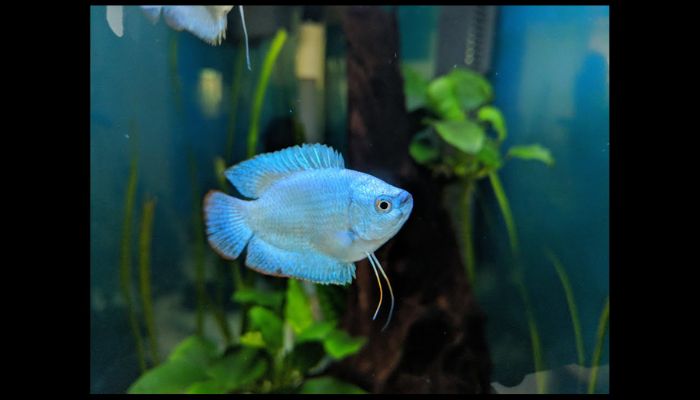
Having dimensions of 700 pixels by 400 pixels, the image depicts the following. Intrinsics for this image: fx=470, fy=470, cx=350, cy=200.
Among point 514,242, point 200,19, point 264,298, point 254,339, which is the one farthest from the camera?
point 514,242

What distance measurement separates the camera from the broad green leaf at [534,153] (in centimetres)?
208

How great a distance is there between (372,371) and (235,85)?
1.17 m

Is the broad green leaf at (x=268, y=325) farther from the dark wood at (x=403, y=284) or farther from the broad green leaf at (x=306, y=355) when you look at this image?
the dark wood at (x=403, y=284)

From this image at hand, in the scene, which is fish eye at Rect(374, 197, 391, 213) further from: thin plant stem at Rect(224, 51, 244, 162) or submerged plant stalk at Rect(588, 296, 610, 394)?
submerged plant stalk at Rect(588, 296, 610, 394)

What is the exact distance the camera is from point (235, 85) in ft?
5.72

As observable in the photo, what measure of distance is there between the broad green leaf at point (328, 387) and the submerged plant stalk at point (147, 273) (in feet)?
2.33

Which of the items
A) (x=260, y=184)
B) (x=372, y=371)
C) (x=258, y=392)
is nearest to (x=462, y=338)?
(x=372, y=371)

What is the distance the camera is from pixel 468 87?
6.81 ft

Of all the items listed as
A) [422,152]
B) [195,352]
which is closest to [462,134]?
[422,152]

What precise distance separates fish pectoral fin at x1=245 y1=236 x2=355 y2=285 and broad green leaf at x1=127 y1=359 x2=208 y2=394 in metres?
1.19

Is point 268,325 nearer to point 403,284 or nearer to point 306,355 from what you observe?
point 306,355

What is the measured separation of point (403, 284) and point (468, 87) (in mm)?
997

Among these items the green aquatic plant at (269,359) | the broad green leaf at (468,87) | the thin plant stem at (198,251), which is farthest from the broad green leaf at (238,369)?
the broad green leaf at (468,87)

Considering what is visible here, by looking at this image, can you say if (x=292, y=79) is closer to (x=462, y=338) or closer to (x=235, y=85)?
(x=235, y=85)
